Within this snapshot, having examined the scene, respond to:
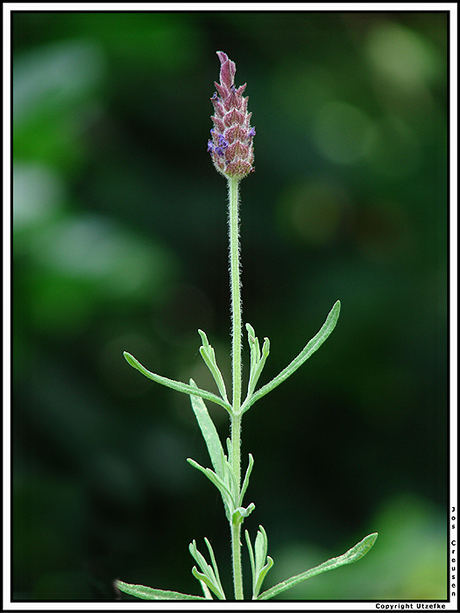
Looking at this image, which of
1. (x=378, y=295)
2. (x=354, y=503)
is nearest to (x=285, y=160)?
(x=378, y=295)

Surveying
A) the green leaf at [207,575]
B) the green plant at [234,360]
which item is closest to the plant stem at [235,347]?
the green plant at [234,360]

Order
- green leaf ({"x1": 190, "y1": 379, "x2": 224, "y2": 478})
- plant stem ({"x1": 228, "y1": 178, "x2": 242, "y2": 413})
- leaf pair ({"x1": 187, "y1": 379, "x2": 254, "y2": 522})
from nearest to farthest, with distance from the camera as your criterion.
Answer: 1. plant stem ({"x1": 228, "y1": 178, "x2": 242, "y2": 413})
2. leaf pair ({"x1": 187, "y1": 379, "x2": 254, "y2": 522})
3. green leaf ({"x1": 190, "y1": 379, "x2": 224, "y2": 478})

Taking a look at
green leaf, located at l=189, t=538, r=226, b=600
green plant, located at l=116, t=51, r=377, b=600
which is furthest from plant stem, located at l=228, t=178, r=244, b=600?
green leaf, located at l=189, t=538, r=226, b=600

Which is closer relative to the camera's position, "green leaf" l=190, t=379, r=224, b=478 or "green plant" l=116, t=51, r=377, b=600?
"green plant" l=116, t=51, r=377, b=600

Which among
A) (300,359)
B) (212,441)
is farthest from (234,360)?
(212,441)

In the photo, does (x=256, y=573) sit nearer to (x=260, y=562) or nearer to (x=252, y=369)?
(x=260, y=562)

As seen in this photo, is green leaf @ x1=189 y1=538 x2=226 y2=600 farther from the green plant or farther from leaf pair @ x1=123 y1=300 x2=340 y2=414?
leaf pair @ x1=123 y1=300 x2=340 y2=414
